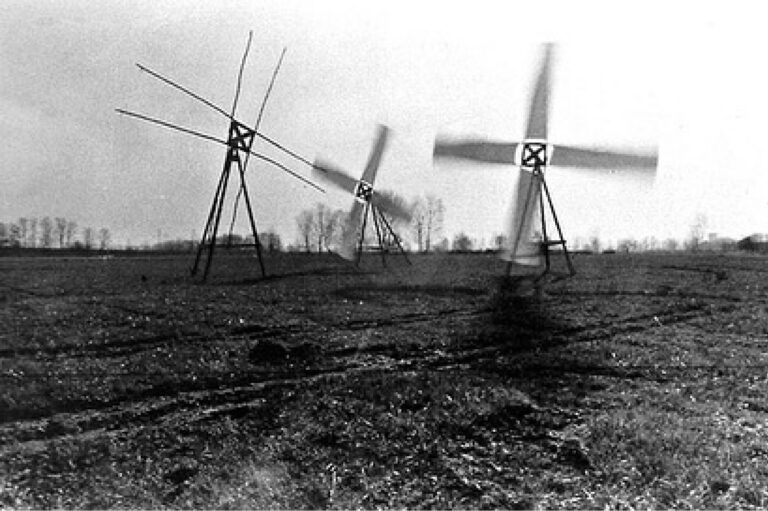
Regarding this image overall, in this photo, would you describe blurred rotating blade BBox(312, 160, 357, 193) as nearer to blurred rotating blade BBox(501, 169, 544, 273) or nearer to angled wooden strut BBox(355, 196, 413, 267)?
angled wooden strut BBox(355, 196, 413, 267)

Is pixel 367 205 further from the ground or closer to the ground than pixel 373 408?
further from the ground

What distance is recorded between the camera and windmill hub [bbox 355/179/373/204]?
2756 centimetres

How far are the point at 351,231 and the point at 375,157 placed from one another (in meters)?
4.30

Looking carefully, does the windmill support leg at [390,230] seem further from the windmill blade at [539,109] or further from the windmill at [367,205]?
the windmill blade at [539,109]

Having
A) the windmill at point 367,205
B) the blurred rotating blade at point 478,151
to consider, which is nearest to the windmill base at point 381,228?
the windmill at point 367,205

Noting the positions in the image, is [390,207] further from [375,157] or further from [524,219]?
[524,219]

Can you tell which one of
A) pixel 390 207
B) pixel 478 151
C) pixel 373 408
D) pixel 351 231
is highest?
pixel 478 151

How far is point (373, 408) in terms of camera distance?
6672 millimetres

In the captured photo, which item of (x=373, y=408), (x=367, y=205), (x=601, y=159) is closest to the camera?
(x=373, y=408)

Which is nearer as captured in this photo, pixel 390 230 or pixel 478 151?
pixel 478 151

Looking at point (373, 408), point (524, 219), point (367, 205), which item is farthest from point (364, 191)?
point (373, 408)

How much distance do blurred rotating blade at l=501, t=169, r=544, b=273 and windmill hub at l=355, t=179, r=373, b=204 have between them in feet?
26.5

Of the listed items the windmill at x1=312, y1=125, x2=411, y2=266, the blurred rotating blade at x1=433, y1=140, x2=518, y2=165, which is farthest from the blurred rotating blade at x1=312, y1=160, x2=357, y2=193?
the blurred rotating blade at x1=433, y1=140, x2=518, y2=165

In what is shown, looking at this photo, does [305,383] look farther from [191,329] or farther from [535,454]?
[191,329]
